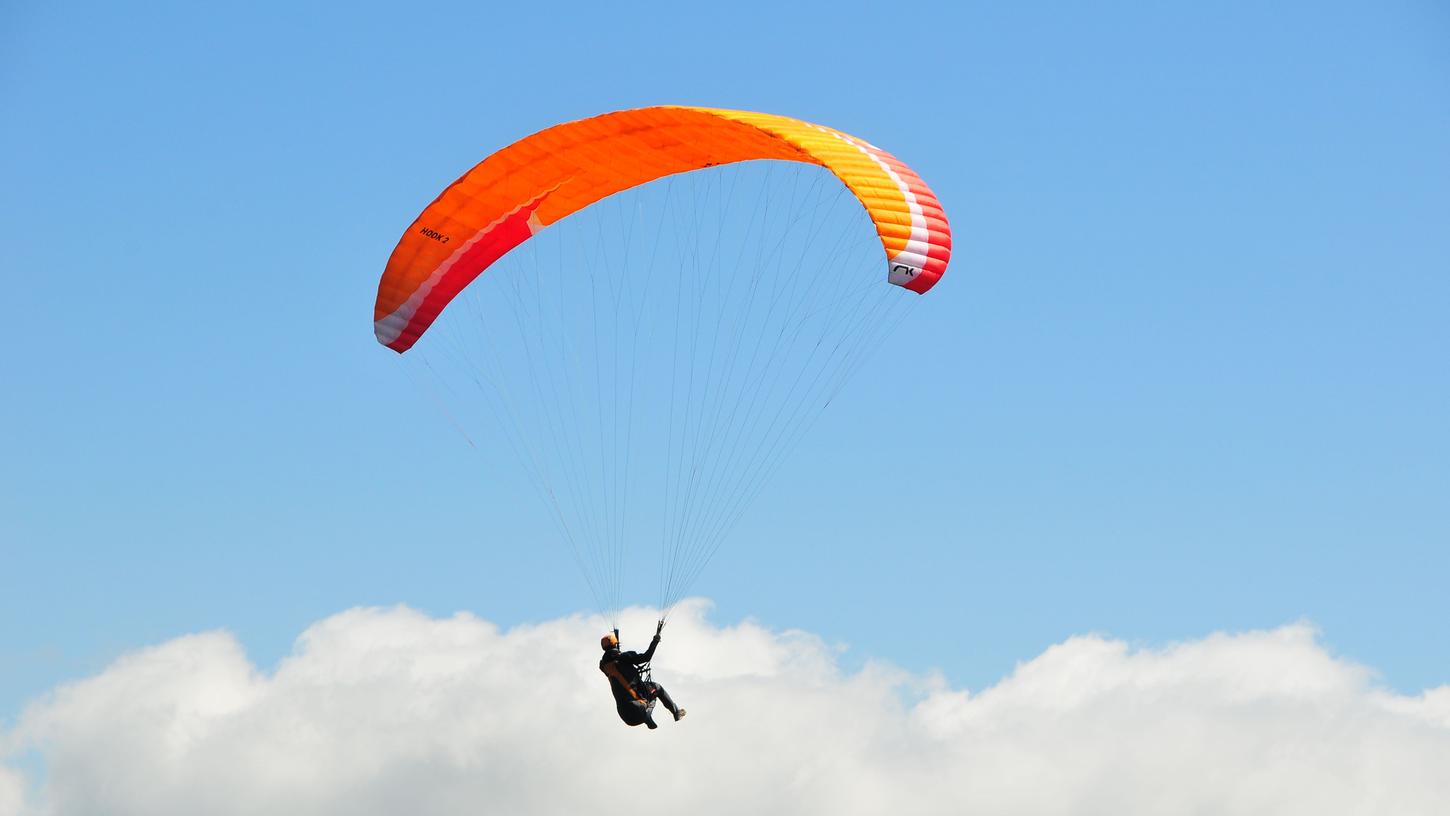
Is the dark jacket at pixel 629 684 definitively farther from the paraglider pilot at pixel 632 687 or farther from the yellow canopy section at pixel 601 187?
the yellow canopy section at pixel 601 187

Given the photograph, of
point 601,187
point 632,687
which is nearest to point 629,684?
point 632,687

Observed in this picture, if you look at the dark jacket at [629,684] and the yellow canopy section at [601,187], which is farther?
the dark jacket at [629,684]

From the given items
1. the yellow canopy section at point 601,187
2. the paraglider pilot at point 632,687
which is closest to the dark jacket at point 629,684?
the paraglider pilot at point 632,687

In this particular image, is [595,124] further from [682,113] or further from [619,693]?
[619,693]

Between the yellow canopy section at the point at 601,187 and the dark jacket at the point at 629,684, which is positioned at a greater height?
the yellow canopy section at the point at 601,187

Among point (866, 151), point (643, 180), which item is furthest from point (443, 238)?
point (866, 151)

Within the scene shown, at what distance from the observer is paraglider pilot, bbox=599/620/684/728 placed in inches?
1094

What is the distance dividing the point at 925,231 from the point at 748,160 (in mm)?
3291

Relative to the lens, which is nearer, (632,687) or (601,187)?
(632,687)

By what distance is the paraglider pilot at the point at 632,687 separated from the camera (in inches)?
1094

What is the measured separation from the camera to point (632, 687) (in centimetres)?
2783

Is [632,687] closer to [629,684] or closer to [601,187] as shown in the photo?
[629,684]

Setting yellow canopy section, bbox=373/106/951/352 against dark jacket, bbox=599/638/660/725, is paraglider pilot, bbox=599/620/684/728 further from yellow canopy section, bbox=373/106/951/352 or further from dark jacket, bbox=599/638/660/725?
yellow canopy section, bbox=373/106/951/352

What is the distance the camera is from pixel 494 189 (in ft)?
99.0
